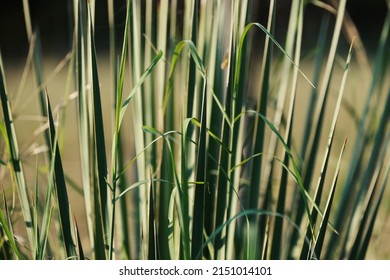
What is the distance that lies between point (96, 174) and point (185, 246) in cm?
16

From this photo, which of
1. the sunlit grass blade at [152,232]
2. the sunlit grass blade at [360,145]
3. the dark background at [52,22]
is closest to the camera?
the sunlit grass blade at [152,232]

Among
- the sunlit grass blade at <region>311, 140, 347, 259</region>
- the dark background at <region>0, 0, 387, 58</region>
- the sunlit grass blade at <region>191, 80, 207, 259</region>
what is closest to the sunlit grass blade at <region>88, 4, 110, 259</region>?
the sunlit grass blade at <region>191, 80, 207, 259</region>

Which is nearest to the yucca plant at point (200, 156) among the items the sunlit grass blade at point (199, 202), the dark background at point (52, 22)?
the sunlit grass blade at point (199, 202)

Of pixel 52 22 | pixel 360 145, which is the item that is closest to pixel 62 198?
pixel 360 145

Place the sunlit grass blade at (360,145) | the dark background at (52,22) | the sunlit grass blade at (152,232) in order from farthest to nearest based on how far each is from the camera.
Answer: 1. the dark background at (52,22)
2. the sunlit grass blade at (360,145)
3. the sunlit grass blade at (152,232)

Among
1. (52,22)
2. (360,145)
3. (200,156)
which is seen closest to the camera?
(200,156)

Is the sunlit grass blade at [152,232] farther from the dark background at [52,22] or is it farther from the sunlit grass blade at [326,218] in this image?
the dark background at [52,22]

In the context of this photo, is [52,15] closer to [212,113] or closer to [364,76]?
[364,76]

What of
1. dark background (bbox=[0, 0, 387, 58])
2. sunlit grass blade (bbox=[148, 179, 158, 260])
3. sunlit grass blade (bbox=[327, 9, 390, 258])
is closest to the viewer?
sunlit grass blade (bbox=[148, 179, 158, 260])

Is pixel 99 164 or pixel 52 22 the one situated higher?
pixel 99 164

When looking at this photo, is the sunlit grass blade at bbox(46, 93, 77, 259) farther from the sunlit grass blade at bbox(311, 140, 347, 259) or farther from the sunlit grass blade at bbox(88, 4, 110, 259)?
the sunlit grass blade at bbox(311, 140, 347, 259)

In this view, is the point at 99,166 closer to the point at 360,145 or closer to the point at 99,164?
the point at 99,164

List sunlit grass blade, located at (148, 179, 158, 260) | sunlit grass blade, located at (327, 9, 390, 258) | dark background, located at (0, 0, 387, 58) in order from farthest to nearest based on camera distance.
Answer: dark background, located at (0, 0, 387, 58), sunlit grass blade, located at (327, 9, 390, 258), sunlit grass blade, located at (148, 179, 158, 260)
